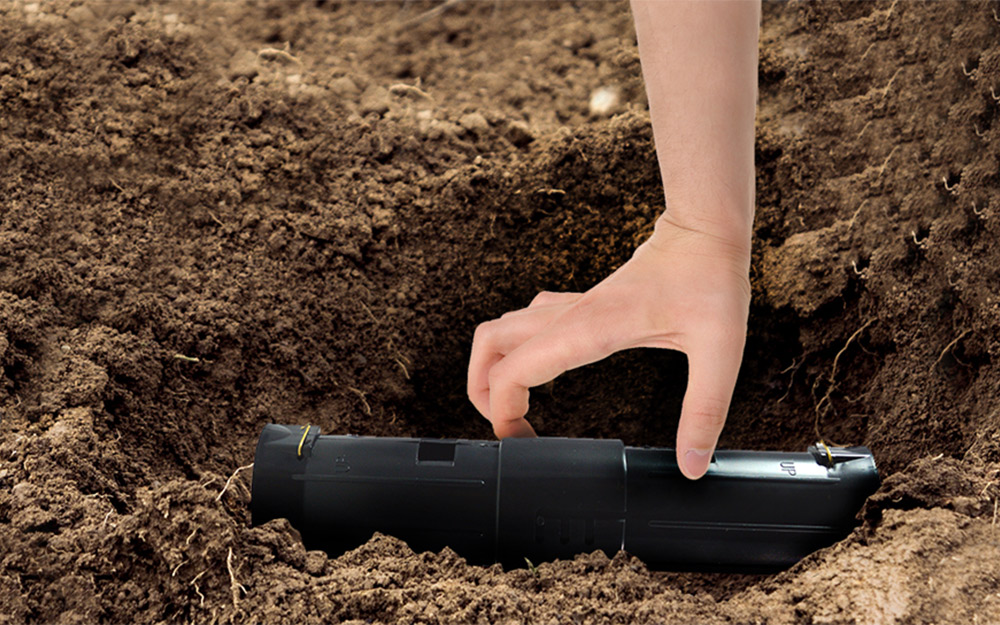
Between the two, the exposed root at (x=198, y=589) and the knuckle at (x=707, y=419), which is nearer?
the exposed root at (x=198, y=589)

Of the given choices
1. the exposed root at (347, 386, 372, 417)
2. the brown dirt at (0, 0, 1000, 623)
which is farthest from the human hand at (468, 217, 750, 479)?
the exposed root at (347, 386, 372, 417)

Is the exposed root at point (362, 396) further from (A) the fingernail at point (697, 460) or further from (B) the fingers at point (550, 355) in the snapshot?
(A) the fingernail at point (697, 460)

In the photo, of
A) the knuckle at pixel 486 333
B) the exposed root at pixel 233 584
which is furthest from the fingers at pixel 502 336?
the exposed root at pixel 233 584

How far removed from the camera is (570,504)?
1.17 metres

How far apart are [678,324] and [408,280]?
76 centimetres

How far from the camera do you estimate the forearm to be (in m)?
1.00

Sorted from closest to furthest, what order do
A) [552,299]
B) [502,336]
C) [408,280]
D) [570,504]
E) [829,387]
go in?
1. [570,504]
2. [502,336]
3. [552,299]
4. [829,387]
5. [408,280]

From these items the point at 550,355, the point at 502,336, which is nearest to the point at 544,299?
the point at 502,336

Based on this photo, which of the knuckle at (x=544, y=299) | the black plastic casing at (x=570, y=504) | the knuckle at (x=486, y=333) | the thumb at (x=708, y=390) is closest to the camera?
the thumb at (x=708, y=390)

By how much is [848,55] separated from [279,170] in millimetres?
1347

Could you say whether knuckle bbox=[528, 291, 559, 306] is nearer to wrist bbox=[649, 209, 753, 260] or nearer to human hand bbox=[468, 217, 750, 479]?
human hand bbox=[468, 217, 750, 479]

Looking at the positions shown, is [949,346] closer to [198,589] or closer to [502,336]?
[502,336]

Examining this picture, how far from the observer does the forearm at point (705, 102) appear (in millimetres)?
1000

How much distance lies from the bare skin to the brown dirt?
29 centimetres
